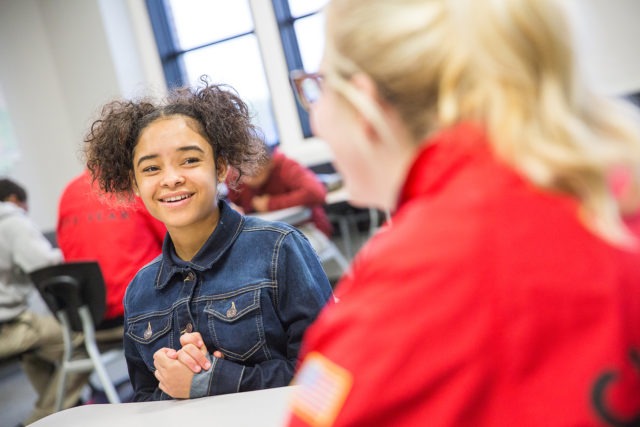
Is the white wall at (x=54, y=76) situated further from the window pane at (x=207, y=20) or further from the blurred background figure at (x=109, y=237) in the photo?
the blurred background figure at (x=109, y=237)

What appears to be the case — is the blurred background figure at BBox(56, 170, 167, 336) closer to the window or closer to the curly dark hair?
the curly dark hair

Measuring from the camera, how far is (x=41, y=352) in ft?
11.4

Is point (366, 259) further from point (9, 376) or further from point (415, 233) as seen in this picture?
point (9, 376)

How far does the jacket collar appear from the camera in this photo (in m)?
1.41

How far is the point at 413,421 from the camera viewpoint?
58 cm

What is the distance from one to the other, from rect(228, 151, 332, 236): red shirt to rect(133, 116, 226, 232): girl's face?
2882 mm

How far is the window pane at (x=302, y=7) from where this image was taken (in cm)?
621

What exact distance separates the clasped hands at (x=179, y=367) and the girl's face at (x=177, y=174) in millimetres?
295

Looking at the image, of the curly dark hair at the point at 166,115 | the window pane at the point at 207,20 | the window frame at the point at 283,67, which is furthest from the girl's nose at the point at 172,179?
the window pane at the point at 207,20

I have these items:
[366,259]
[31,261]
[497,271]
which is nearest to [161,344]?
[366,259]

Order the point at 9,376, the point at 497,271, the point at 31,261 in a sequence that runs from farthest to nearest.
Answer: the point at 9,376 → the point at 31,261 → the point at 497,271

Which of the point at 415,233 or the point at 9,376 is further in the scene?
the point at 9,376

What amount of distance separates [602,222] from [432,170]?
16 cm

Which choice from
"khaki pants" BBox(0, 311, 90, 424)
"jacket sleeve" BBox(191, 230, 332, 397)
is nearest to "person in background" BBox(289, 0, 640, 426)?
"jacket sleeve" BBox(191, 230, 332, 397)
